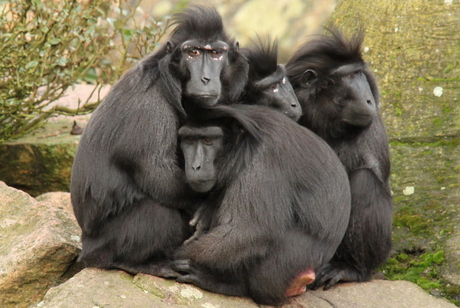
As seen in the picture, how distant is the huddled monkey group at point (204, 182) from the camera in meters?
4.80

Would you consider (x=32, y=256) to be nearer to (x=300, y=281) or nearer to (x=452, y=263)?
(x=300, y=281)

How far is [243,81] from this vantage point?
5426mm

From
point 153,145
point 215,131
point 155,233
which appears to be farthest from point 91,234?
→ point 215,131

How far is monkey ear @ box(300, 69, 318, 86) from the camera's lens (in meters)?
5.99

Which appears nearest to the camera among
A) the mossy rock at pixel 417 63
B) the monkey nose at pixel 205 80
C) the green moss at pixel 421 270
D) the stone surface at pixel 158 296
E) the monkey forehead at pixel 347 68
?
the stone surface at pixel 158 296

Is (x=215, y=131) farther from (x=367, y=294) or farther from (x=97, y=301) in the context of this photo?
(x=367, y=294)

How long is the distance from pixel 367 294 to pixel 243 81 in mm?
2103

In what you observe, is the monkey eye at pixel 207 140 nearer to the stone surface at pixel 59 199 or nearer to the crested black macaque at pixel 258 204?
the crested black macaque at pixel 258 204

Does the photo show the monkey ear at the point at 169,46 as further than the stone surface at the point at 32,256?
No

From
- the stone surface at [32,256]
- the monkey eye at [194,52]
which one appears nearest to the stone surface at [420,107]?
the monkey eye at [194,52]

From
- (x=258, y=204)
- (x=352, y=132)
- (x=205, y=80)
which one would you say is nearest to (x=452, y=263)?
(x=352, y=132)

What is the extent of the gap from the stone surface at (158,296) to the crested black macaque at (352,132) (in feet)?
0.74

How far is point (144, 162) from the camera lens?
190 inches

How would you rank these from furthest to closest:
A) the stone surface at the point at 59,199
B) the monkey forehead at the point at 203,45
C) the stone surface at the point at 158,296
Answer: the stone surface at the point at 59,199 < the monkey forehead at the point at 203,45 < the stone surface at the point at 158,296
